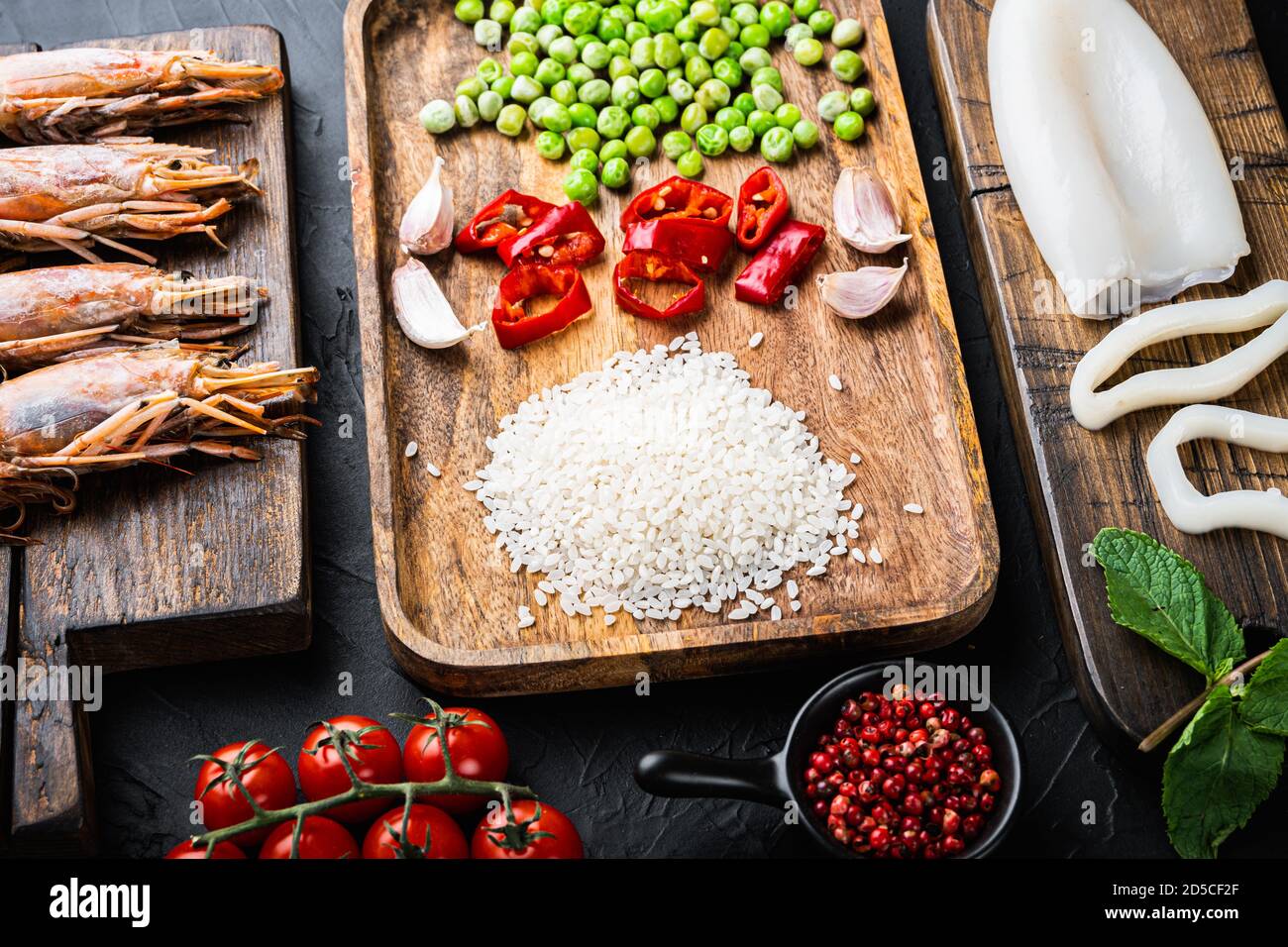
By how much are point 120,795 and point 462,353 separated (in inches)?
48.8

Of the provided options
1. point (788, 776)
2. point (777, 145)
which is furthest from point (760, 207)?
point (788, 776)

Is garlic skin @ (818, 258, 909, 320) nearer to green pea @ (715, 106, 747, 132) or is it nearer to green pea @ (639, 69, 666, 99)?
green pea @ (715, 106, 747, 132)

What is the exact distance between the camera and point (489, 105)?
3371 millimetres

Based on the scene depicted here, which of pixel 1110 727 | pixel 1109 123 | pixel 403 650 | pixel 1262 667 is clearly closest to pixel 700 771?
pixel 403 650

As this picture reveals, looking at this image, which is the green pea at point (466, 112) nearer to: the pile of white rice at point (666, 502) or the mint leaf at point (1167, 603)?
the pile of white rice at point (666, 502)

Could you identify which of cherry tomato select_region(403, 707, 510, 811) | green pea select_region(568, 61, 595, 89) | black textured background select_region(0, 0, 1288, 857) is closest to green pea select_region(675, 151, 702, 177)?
green pea select_region(568, 61, 595, 89)

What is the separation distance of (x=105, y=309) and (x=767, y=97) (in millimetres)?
1690

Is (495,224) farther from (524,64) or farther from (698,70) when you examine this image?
(698,70)

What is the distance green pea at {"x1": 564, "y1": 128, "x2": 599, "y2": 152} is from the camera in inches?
132

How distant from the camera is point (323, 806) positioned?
2412 mm

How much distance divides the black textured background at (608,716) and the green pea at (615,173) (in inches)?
29.9

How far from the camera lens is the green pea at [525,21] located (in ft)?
11.4

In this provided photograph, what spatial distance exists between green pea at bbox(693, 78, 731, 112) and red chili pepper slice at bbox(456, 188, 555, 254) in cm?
51

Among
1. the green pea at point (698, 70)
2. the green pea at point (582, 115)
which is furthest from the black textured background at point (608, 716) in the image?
the green pea at point (698, 70)
